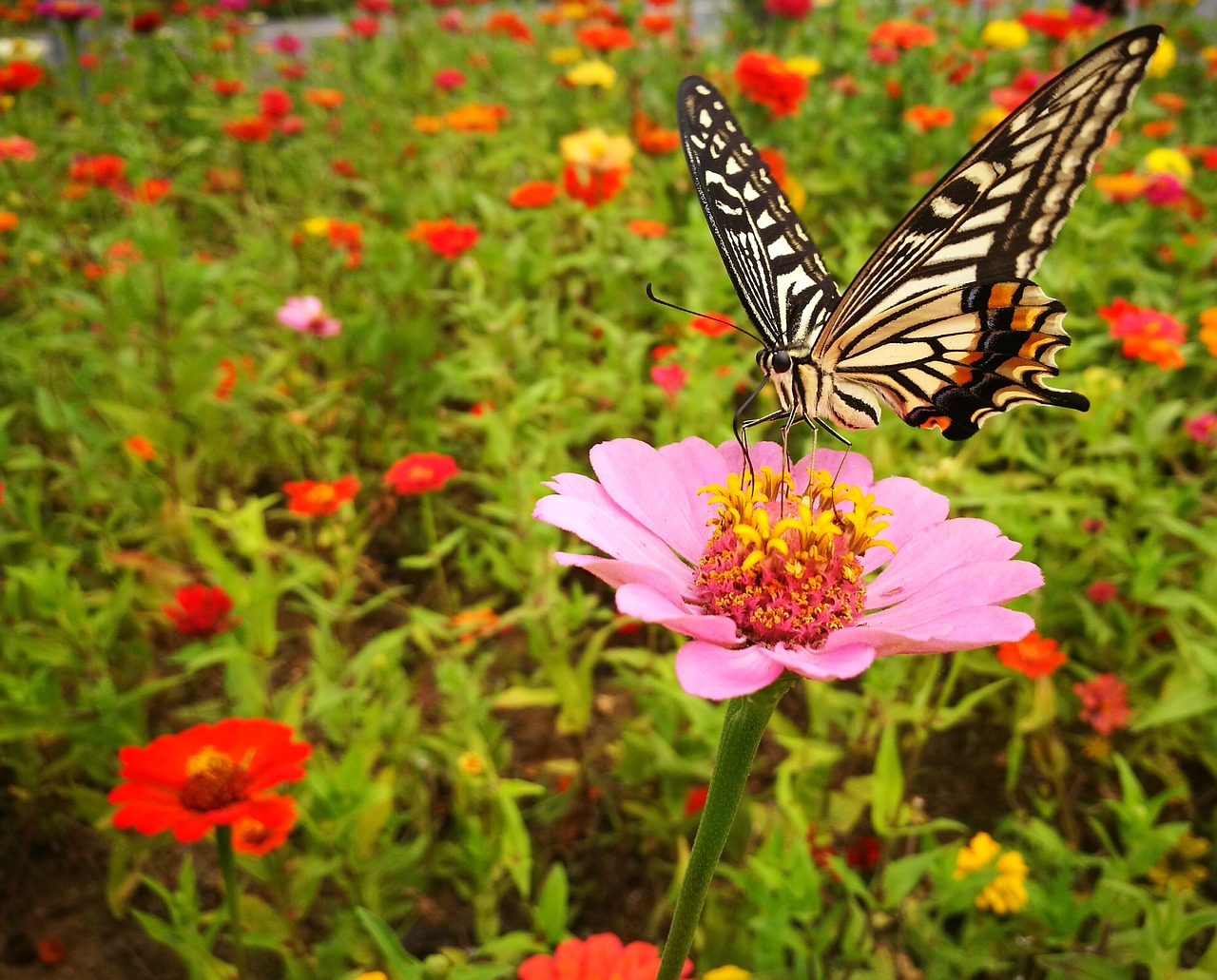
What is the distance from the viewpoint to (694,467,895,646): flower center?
Result: 24.9 inches

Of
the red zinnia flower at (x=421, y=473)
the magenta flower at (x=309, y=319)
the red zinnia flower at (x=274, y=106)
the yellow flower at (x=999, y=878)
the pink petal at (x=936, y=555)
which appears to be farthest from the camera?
the red zinnia flower at (x=274, y=106)

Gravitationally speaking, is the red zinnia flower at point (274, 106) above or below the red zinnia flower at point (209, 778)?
above

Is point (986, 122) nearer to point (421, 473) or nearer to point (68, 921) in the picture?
point (421, 473)

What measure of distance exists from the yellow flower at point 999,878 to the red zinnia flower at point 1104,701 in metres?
0.38

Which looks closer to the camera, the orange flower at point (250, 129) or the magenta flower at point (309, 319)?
the magenta flower at point (309, 319)

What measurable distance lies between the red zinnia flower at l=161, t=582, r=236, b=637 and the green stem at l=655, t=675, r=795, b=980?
1021 mm

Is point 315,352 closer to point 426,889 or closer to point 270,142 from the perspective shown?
point 426,889

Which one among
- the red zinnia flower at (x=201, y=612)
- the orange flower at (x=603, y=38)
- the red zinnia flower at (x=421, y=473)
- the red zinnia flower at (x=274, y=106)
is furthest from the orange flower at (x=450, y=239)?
the orange flower at (x=603, y=38)

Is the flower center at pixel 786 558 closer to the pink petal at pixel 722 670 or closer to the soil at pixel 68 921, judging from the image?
the pink petal at pixel 722 670

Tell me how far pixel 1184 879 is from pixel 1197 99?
409cm

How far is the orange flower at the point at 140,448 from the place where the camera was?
6.19ft

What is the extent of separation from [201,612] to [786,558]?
1.04 metres

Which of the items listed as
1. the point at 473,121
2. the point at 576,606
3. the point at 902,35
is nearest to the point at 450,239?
the point at 473,121

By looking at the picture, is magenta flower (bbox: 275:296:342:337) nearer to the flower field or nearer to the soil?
the flower field
